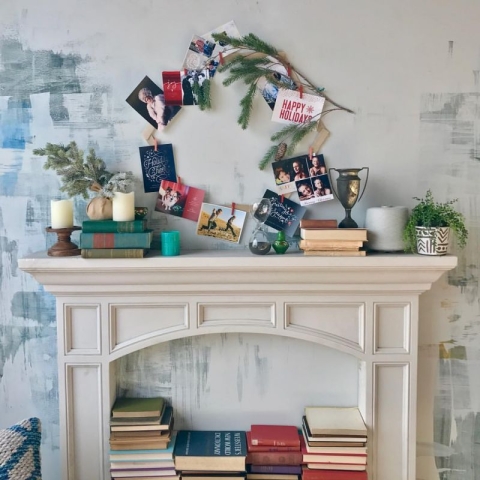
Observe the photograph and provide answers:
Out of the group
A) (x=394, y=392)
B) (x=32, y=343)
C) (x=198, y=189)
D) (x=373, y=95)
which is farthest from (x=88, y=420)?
(x=373, y=95)

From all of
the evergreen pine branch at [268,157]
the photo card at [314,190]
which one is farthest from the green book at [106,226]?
the photo card at [314,190]

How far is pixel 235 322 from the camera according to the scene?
1750mm

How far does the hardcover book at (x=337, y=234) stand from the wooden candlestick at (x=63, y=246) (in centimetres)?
76

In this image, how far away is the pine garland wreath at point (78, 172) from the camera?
173 centimetres

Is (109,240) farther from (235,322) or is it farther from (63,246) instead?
(235,322)

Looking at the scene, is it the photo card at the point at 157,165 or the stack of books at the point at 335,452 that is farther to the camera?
the photo card at the point at 157,165

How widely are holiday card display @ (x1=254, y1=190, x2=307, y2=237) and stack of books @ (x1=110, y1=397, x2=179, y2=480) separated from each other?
0.75 meters

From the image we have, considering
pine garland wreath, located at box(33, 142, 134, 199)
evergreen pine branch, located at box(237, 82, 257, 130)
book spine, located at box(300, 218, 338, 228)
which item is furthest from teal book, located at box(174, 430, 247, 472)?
evergreen pine branch, located at box(237, 82, 257, 130)

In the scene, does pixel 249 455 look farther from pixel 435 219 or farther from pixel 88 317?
pixel 435 219

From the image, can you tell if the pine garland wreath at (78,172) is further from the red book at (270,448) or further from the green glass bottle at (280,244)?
the red book at (270,448)

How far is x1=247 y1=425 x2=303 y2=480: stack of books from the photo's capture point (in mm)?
1767

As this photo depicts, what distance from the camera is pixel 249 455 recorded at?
→ 1.78m

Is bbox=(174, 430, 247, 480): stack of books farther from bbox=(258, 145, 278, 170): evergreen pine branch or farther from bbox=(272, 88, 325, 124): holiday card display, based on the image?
bbox=(272, 88, 325, 124): holiday card display

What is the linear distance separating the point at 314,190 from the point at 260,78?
425mm
